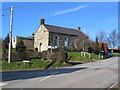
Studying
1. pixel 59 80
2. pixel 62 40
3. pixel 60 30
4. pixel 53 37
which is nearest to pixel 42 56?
pixel 59 80

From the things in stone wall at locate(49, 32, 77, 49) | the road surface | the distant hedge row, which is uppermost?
stone wall at locate(49, 32, 77, 49)

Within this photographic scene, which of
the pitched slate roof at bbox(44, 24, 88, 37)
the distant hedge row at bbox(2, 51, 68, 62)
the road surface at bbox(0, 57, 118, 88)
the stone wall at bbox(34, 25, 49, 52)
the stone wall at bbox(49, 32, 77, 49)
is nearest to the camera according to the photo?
the road surface at bbox(0, 57, 118, 88)

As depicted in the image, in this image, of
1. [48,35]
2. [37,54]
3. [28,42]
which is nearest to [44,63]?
[37,54]

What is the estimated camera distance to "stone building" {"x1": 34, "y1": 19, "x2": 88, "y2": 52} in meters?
49.4

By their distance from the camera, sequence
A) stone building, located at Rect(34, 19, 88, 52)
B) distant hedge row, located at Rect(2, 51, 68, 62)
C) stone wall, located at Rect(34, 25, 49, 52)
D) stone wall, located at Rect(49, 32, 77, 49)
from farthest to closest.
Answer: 1. stone wall, located at Rect(34, 25, 49, 52)
2. stone building, located at Rect(34, 19, 88, 52)
3. stone wall, located at Rect(49, 32, 77, 49)
4. distant hedge row, located at Rect(2, 51, 68, 62)

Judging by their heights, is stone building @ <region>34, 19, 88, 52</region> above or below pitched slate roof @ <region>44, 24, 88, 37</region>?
below

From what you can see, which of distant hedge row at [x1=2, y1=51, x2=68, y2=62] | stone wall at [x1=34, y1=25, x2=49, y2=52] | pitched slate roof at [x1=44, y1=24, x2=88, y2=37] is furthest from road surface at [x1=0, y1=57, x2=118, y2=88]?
pitched slate roof at [x1=44, y1=24, x2=88, y2=37]

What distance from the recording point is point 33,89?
8.45 m

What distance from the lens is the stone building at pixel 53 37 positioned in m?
49.4

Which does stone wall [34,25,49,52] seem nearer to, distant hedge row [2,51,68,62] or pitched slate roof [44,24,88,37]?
pitched slate roof [44,24,88,37]

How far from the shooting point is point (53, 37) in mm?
49969

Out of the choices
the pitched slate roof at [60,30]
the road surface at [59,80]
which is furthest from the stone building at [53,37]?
the road surface at [59,80]

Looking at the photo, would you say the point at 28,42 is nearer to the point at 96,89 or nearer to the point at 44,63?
the point at 44,63

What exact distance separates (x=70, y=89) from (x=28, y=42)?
5975 cm
